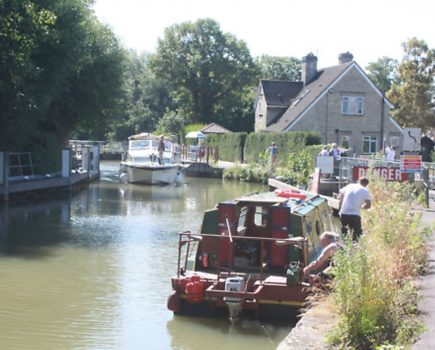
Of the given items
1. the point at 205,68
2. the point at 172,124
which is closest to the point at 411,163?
the point at 205,68

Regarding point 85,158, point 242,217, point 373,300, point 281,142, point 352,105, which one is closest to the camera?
point 373,300

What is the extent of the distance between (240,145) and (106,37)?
19.1 meters

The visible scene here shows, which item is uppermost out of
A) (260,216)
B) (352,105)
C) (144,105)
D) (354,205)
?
(144,105)

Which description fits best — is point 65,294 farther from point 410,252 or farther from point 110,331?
point 410,252

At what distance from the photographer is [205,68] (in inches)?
3044

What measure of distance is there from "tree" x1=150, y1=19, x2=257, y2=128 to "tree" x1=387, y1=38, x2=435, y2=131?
26.8 metres

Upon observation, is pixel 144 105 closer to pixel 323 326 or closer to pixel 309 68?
pixel 309 68

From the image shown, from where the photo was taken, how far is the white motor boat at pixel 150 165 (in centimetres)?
4125

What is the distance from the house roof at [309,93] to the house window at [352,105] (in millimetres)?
1947

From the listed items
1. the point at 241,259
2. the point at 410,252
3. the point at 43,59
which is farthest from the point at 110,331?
the point at 43,59

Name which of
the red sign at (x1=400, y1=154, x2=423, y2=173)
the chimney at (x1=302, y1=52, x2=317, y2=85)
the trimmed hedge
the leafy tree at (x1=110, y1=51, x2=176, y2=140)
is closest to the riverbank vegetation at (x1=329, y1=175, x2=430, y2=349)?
the red sign at (x1=400, y1=154, x2=423, y2=173)

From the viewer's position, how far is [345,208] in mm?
14461

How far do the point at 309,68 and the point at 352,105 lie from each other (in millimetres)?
8235

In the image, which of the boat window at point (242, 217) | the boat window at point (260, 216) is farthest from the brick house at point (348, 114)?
the boat window at point (242, 217)
